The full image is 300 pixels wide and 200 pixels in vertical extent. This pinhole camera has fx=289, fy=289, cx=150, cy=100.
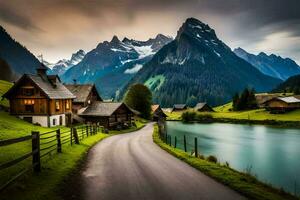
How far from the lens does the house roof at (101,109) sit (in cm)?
7019

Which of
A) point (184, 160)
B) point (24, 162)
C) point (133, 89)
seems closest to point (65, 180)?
point (24, 162)

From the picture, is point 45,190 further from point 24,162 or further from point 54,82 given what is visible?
point 54,82

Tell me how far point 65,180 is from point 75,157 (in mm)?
7398

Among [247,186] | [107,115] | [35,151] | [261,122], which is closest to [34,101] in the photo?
[107,115]

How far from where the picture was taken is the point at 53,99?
60.5m

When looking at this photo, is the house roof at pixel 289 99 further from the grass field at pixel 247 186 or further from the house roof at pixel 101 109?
the grass field at pixel 247 186

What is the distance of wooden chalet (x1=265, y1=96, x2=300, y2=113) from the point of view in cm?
12888

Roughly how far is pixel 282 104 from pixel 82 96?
93417 millimetres

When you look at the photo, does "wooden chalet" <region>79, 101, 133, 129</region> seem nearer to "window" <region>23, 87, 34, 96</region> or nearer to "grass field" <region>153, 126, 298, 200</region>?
"window" <region>23, 87, 34, 96</region>

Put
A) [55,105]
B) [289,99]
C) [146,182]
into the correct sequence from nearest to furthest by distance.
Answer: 1. [146,182]
2. [55,105]
3. [289,99]

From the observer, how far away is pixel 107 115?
6844 centimetres

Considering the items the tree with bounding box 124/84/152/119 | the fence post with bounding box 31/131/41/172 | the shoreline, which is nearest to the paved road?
the fence post with bounding box 31/131/41/172

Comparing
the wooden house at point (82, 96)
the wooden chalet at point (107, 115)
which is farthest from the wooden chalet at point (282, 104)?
the wooden house at point (82, 96)

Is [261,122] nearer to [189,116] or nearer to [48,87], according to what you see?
[189,116]
